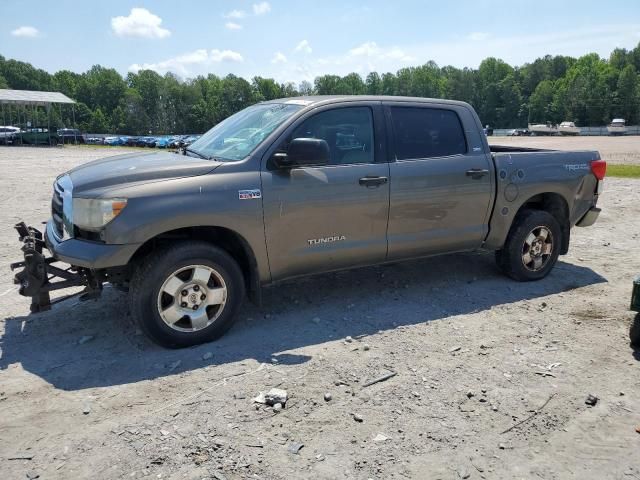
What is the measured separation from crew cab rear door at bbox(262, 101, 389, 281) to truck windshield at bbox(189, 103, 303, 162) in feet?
0.73

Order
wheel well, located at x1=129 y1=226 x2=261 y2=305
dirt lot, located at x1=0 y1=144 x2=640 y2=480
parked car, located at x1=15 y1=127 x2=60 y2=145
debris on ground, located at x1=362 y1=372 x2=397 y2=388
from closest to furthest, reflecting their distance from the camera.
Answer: dirt lot, located at x1=0 y1=144 x2=640 y2=480 < debris on ground, located at x1=362 y1=372 x2=397 y2=388 < wheel well, located at x1=129 y1=226 x2=261 y2=305 < parked car, located at x1=15 y1=127 x2=60 y2=145

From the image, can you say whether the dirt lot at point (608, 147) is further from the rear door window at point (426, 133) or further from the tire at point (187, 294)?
the tire at point (187, 294)

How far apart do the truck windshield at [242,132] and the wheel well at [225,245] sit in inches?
25.3

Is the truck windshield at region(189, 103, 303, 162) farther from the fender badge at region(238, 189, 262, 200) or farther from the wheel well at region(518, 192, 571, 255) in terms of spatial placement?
the wheel well at region(518, 192, 571, 255)

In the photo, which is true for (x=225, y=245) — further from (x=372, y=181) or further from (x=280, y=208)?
(x=372, y=181)

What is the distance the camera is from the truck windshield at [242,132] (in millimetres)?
4766

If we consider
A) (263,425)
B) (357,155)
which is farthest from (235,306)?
(357,155)

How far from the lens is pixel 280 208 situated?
4570 millimetres

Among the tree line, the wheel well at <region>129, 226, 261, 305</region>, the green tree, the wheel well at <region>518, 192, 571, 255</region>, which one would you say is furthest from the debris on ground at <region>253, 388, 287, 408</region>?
the green tree

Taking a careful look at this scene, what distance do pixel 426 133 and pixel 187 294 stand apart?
2.78 m

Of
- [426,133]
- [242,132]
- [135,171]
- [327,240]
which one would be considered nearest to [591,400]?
[327,240]

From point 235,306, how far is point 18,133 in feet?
167

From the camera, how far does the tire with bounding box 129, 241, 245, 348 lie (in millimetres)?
4188

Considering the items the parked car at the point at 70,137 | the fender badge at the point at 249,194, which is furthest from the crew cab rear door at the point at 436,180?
the parked car at the point at 70,137
